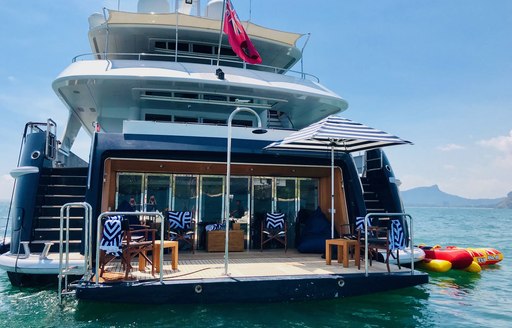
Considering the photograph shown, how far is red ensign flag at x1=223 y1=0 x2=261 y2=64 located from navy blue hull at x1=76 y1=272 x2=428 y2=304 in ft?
22.4

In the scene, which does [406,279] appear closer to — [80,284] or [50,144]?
[80,284]

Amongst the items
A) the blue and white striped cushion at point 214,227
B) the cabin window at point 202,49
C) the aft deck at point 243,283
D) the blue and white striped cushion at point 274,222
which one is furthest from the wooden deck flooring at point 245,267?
the cabin window at point 202,49

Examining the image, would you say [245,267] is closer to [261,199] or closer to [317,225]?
[317,225]

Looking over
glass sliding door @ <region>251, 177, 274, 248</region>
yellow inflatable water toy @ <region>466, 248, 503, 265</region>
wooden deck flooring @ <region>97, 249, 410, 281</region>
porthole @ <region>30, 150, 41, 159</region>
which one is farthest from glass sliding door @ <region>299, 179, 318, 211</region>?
porthole @ <region>30, 150, 41, 159</region>

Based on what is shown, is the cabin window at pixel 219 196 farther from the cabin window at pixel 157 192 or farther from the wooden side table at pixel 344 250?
the wooden side table at pixel 344 250

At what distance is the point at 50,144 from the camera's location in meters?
9.31

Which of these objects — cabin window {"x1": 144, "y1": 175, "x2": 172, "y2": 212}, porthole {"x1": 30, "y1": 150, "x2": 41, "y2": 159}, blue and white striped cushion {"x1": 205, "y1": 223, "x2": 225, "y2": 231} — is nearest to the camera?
porthole {"x1": 30, "y1": 150, "x2": 41, "y2": 159}

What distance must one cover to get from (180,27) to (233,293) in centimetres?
951

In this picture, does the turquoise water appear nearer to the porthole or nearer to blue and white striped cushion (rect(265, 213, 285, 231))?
the porthole

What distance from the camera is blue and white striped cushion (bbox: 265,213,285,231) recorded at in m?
10.4

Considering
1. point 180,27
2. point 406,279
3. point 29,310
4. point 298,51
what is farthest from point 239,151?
point 298,51

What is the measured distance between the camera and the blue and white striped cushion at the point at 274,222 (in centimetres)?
1041

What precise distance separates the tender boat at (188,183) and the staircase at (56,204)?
0.03 meters

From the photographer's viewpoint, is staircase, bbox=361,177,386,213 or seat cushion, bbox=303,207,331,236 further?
staircase, bbox=361,177,386,213
